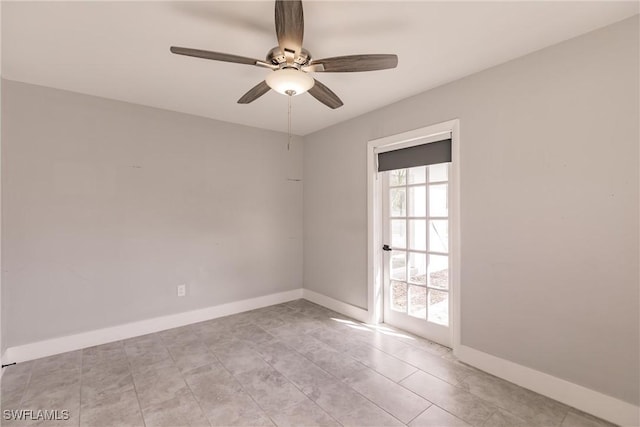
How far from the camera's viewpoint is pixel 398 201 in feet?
10.5

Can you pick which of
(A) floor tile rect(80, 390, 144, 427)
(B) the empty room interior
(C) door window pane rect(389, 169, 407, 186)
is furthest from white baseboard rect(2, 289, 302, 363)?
(C) door window pane rect(389, 169, 407, 186)

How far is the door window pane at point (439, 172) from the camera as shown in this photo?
274 centimetres

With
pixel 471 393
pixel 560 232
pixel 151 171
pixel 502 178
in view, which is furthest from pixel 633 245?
pixel 151 171

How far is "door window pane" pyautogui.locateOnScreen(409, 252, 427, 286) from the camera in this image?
292cm

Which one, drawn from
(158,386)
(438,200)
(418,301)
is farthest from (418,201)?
(158,386)

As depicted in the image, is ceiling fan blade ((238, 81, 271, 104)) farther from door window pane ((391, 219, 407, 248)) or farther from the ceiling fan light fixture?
door window pane ((391, 219, 407, 248))

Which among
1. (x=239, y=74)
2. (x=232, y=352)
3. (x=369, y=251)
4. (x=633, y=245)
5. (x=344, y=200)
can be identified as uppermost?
(x=239, y=74)

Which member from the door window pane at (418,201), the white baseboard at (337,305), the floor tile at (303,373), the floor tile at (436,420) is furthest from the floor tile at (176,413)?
the door window pane at (418,201)

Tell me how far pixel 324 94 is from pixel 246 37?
0.64 m

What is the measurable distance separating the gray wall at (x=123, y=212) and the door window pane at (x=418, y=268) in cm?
192

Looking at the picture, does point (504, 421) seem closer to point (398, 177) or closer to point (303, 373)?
point (303, 373)

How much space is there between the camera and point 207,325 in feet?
10.9

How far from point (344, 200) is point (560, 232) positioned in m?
2.20

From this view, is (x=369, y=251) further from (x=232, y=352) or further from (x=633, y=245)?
(x=633, y=245)
